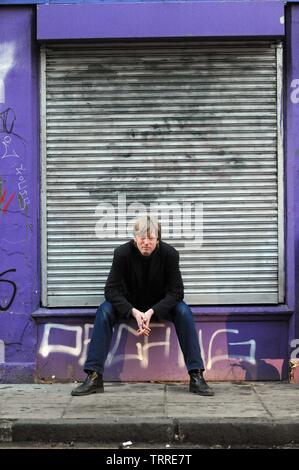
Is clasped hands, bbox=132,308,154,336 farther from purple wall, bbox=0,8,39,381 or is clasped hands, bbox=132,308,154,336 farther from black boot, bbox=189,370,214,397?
purple wall, bbox=0,8,39,381

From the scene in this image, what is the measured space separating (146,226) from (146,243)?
0.49 feet

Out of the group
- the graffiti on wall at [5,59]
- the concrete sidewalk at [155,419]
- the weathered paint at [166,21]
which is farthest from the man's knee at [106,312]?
the weathered paint at [166,21]

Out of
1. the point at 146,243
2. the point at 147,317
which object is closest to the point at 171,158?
the point at 146,243

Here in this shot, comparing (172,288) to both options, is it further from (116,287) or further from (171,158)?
(171,158)

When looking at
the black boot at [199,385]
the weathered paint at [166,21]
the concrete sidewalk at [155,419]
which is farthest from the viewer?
the weathered paint at [166,21]

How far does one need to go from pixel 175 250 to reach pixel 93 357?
120cm

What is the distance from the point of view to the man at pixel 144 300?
21.1 ft

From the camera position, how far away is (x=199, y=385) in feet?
21.1

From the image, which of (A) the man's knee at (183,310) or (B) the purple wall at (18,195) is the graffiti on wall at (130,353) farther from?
(A) the man's knee at (183,310)

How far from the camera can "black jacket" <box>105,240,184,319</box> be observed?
21.6 ft

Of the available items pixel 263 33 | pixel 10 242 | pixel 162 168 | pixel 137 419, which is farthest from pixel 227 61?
pixel 137 419

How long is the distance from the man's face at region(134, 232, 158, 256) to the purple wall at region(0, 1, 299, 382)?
81 cm

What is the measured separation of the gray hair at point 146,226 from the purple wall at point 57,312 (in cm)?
92

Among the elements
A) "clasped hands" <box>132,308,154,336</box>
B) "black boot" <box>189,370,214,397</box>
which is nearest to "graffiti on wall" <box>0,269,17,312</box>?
"clasped hands" <box>132,308,154,336</box>
